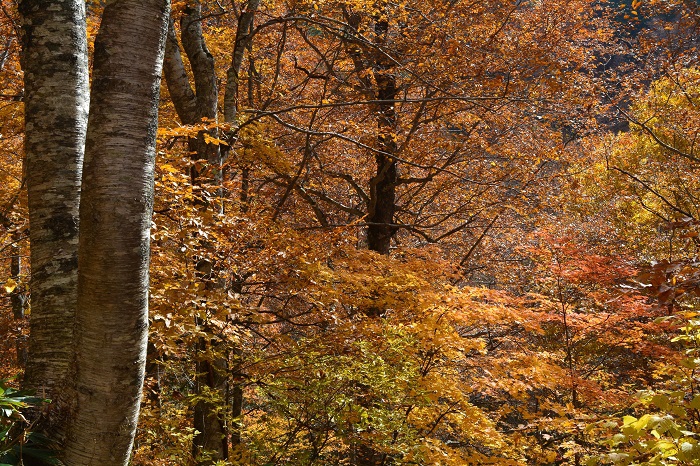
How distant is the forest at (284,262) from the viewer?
169 centimetres

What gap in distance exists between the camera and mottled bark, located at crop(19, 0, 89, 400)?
6.63 feet

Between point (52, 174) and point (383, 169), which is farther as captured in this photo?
point (383, 169)

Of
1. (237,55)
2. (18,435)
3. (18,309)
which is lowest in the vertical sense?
(18,435)

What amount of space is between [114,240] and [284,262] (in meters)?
3.15

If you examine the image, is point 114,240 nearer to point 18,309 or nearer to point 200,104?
point 200,104

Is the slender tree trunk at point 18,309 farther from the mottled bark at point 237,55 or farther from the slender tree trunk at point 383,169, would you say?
the slender tree trunk at point 383,169

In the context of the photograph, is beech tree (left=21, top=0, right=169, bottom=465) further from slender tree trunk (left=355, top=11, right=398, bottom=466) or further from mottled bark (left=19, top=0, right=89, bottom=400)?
slender tree trunk (left=355, top=11, right=398, bottom=466)

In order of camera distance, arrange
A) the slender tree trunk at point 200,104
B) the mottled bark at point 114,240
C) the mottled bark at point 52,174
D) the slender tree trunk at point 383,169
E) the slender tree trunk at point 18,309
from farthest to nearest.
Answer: the slender tree trunk at point 383,169 < the slender tree trunk at point 18,309 < the slender tree trunk at point 200,104 < the mottled bark at point 52,174 < the mottled bark at point 114,240

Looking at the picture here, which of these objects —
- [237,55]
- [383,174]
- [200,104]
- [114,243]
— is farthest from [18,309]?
[114,243]

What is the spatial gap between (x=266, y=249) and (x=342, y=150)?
5668 mm

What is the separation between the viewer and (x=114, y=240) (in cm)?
162

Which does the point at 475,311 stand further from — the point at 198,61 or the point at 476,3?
the point at 476,3

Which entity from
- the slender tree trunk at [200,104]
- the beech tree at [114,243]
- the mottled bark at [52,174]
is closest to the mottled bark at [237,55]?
the slender tree trunk at [200,104]

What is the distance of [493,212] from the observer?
980 centimetres
